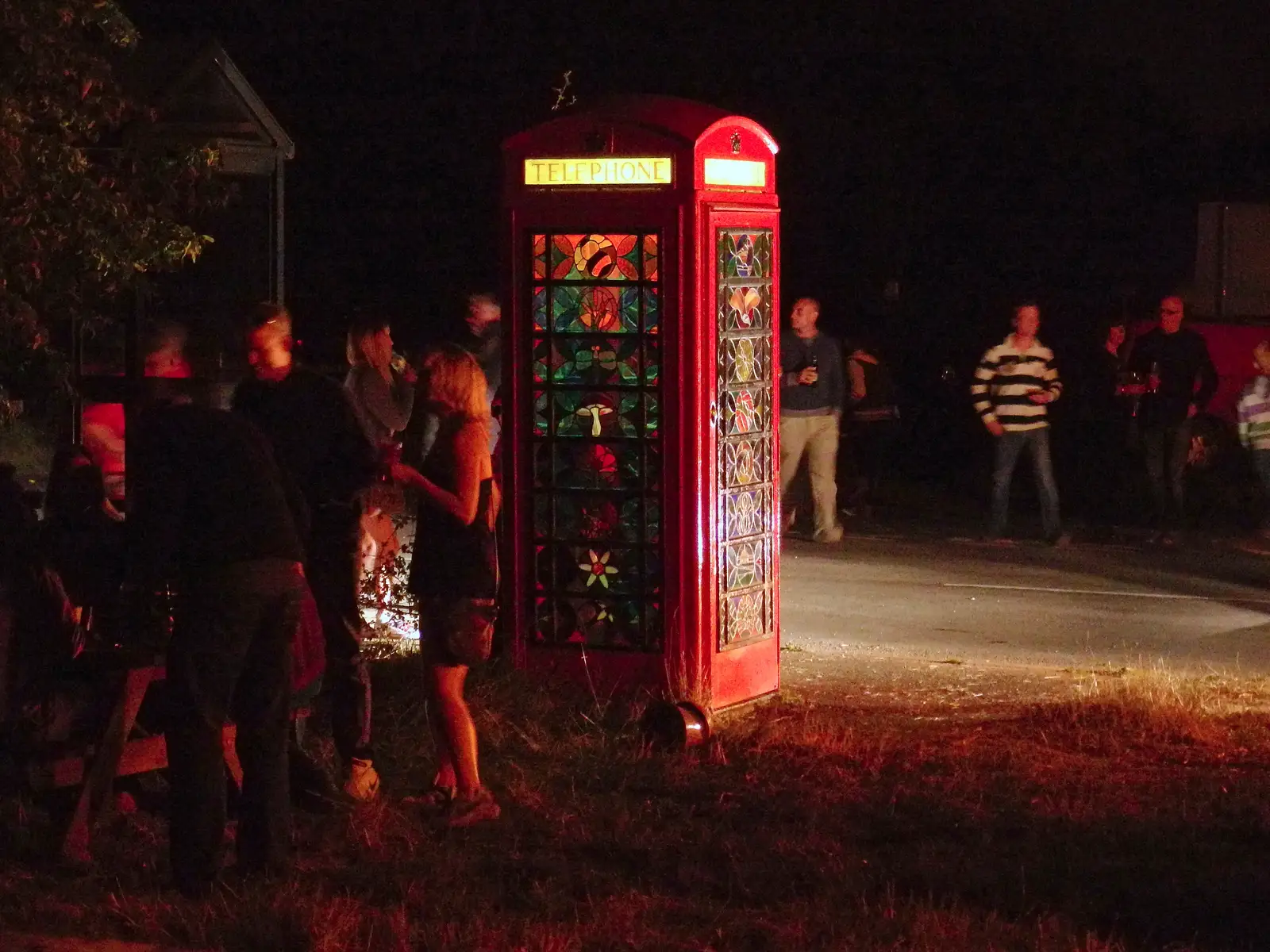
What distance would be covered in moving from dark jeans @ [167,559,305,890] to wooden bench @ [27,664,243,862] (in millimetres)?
148

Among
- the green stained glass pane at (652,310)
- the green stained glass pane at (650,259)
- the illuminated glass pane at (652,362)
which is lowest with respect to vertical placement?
the illuminated glass pane at (652,362)

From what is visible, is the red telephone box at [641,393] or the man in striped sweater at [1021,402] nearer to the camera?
the red telephone box at [641,393]

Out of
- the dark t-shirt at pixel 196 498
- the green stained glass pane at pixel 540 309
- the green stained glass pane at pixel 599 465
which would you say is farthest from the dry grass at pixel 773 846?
the green stained glass pane at pixel 540 309

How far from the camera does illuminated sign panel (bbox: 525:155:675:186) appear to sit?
9125mm

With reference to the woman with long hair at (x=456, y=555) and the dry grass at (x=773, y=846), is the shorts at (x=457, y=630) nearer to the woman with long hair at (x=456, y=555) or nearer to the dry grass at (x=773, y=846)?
the woman with long hair at (x=456, y=555)

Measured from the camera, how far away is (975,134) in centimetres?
3384

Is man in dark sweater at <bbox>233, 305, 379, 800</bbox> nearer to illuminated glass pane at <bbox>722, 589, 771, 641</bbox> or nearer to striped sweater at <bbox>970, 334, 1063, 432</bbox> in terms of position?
illuminated glass pane at <bbox>722, 589, 771, 641</bbox>

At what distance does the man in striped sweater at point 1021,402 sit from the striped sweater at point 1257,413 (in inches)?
54.4

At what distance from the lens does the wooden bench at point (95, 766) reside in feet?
23.4

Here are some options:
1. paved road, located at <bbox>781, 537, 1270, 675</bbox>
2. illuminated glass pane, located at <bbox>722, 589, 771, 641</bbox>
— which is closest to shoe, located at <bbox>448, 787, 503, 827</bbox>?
illuminated glass pane, located at <bbox>722, 589, 771, 641</bbox>

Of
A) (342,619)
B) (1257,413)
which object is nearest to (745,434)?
(342,619)

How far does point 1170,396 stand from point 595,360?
7.79 metres

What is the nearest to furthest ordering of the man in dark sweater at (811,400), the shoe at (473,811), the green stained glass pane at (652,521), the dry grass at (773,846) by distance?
the dry grass at (773,846) < the shoe at (473,811) < the green stained glass pane at (652,521) < the man in dark sweater at (811,400)

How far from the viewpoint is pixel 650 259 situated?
9195 mm
